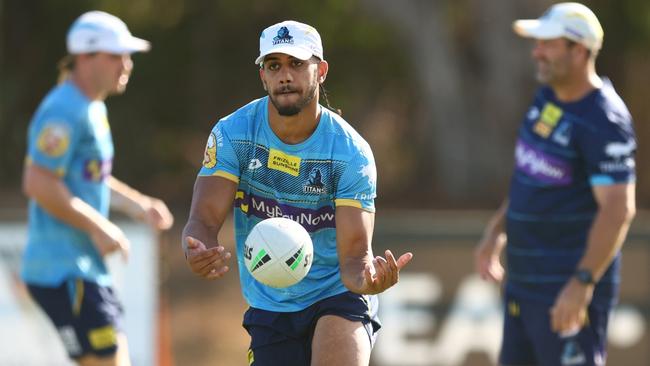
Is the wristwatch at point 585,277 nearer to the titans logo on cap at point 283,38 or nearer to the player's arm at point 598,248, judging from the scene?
the player's arm at point 598,248

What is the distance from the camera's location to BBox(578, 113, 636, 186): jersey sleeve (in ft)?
22.4

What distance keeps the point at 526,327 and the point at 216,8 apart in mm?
13703

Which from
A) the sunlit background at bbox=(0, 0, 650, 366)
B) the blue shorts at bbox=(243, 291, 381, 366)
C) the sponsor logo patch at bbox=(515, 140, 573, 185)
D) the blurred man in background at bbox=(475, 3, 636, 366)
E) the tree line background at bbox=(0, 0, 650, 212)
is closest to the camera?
the blue shorts at bbox=(243, 291, 381, 366)

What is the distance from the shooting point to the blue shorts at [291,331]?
5.88m

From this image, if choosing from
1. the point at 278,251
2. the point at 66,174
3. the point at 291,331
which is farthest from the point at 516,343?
the point at 66,174

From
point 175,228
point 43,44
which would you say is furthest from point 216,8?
point 175,228

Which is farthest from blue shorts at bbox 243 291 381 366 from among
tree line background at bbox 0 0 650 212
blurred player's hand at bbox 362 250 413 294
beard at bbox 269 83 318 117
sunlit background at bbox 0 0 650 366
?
tree line background at bbox 0 0 650 212

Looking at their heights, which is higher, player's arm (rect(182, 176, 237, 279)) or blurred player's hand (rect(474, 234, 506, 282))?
player's arm (rect(182, 176, 237, 279))

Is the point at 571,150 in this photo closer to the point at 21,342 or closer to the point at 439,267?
the point at 439,267

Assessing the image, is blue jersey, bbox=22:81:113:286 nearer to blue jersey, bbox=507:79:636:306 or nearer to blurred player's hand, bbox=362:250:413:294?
blue jersey, bbox=507:79:636:306

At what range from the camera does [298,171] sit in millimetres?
5750

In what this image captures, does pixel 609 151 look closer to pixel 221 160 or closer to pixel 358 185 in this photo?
pixel 358 185

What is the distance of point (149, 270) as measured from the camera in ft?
34.6

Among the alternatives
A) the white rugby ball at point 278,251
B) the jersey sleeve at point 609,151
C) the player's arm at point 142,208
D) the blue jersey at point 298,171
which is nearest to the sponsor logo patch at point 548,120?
the jersey sleeve at point 609,151
